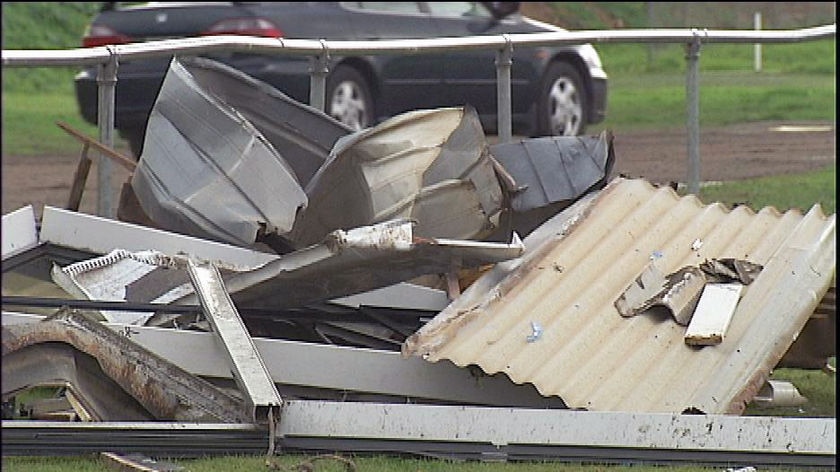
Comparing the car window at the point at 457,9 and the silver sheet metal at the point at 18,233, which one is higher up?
the car window at the point at 457,9

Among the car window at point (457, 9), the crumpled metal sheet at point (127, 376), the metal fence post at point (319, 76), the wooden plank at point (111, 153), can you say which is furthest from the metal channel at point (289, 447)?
the car window at point (457, 9)

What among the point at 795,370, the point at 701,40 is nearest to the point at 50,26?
the point at 701,40

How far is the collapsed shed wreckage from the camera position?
5.41m

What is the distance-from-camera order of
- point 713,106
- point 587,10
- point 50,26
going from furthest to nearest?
point 587,10
point 50,26
point 713,106

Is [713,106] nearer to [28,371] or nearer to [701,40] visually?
[701,40]

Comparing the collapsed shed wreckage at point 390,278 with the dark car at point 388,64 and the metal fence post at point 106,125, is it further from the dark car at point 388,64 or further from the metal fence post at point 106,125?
the dark car at point 388,64

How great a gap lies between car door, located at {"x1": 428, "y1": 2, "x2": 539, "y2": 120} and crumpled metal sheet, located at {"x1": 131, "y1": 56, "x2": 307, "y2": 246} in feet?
14.7

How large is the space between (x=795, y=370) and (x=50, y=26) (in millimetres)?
23097

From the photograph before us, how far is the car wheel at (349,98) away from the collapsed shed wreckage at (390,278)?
18.1ft

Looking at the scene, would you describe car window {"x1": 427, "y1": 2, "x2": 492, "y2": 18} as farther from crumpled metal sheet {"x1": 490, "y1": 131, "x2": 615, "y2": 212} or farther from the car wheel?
crumpled metal sheet {"x1": 490, "y1": 131, "x2": 615, "y2": 212}

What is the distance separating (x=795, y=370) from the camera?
7039 millimetres

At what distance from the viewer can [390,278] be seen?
588 cm

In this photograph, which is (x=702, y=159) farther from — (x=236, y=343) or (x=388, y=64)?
(x=236, y=343)

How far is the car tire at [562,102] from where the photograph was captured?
1386 centimetres
